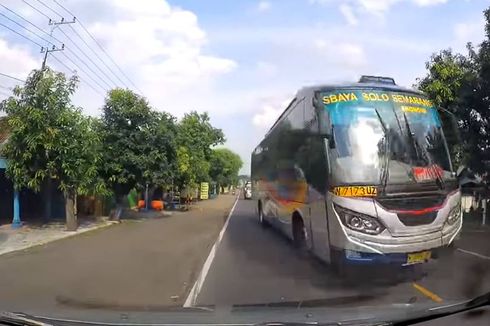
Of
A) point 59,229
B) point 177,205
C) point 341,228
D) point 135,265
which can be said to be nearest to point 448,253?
point 341,228

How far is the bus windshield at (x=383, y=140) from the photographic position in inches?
319

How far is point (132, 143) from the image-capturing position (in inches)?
965

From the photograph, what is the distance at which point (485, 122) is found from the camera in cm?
2047

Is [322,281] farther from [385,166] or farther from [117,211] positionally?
[117,211]

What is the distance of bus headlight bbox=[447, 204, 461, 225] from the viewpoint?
8368 millimetres

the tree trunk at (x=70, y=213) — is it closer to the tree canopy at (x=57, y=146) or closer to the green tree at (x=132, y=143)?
the tree canopy at (x=57, y=146)

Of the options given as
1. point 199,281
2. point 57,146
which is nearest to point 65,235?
point 57,146

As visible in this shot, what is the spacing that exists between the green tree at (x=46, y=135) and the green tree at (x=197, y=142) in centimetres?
1747

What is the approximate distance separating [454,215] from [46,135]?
44.4 feet

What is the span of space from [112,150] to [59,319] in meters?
21.3

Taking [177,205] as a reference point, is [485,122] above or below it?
above

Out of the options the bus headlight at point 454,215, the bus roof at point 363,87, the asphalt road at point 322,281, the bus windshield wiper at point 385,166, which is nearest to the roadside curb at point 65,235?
the asphalt road at point 322,281

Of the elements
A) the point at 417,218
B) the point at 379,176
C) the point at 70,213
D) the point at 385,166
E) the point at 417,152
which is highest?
the point at 417,152

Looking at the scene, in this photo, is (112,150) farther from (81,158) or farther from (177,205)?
(177,205)
